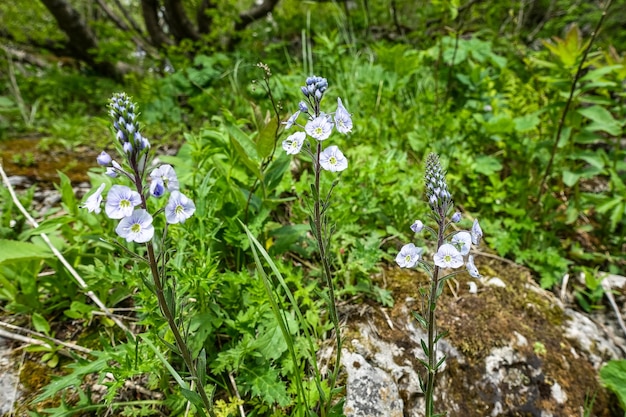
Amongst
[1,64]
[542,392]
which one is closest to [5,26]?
[1,64]

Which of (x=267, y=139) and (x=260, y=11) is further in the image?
(x=260, y=11)

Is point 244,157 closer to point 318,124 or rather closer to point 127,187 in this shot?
point 318,124

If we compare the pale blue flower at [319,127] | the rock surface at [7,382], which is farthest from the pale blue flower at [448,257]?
the rock surface at [7,382]

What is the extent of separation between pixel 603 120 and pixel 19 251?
14.5 ft

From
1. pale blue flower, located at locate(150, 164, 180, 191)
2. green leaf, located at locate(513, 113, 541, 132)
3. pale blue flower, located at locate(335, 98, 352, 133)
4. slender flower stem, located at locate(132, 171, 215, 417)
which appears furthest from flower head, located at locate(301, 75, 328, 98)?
green leaf, located at locate(513, 113, 541, 132)

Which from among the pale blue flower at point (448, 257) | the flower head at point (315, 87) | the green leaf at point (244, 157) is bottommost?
the pale blue flower at point (448, 257)

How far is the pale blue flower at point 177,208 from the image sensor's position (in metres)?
1.32

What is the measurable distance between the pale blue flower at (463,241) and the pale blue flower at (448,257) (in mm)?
43

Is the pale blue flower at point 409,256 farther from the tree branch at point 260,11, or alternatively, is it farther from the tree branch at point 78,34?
the tree branch at point 260,11

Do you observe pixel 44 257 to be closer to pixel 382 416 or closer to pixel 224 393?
pixel 224 393

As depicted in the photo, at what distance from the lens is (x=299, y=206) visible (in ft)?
8.82

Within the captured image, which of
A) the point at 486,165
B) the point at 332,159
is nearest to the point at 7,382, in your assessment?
the point at 332,159

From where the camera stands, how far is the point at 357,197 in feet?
8.93

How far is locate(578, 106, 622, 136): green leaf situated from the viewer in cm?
301
